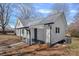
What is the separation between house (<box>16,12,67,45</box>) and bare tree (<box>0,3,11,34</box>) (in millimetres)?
130

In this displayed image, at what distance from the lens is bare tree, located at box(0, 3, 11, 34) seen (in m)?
2.87

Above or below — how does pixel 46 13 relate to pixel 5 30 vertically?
above

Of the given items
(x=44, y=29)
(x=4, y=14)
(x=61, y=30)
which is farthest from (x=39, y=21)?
(x=4, y=14)

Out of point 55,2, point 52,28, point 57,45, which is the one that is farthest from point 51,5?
point 57,45

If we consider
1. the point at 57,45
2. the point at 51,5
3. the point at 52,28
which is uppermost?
the point at 51,5

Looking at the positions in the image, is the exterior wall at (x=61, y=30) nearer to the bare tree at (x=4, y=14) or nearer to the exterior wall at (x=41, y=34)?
the exterior wall at (x=41, y=34)

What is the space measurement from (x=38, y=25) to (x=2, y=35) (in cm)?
41

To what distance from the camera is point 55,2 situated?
286 centimetres

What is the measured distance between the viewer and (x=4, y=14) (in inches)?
114

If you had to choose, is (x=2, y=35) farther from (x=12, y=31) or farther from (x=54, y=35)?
(x=54, y=35)

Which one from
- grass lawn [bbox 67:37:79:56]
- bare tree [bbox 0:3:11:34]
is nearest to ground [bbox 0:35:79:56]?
grass lawn [bbox 67:37:79:56]

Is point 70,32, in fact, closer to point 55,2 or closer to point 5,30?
point 55,2

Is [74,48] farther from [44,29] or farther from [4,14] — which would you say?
[4,14]

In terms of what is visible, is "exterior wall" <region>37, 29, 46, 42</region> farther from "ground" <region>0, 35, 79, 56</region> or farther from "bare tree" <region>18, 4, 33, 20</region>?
"bare tree" <region>18, 4, 33, 20</region>
